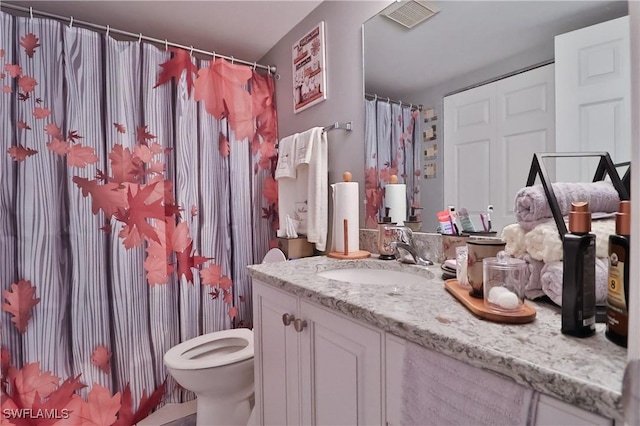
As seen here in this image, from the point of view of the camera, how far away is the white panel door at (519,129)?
89 cm

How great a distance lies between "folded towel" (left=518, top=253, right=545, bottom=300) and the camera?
694 millimetres

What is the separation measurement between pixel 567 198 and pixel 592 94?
0.29 metres

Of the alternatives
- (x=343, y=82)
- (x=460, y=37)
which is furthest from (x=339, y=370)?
(x=343, y=82)

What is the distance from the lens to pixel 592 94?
0.80 metres

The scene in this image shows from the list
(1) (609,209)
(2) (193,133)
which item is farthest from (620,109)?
(2) (193,133)

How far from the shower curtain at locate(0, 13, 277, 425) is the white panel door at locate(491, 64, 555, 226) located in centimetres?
138

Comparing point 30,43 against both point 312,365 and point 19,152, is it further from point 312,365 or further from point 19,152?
point 312,365

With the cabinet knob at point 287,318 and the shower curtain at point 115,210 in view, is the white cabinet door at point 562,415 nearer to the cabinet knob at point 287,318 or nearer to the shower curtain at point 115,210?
the cabinet knob at point 287,318

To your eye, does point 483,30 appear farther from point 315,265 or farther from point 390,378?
point 390,378

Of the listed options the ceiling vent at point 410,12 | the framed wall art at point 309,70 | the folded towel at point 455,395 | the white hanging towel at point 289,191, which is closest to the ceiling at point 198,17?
the framed wall art at point 309,70

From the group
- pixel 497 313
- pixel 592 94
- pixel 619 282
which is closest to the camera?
pixel 619 282

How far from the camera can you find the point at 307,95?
1.76 metres

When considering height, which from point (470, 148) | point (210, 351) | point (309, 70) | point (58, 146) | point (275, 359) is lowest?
point (210, 351)

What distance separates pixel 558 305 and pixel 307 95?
4.86ft
